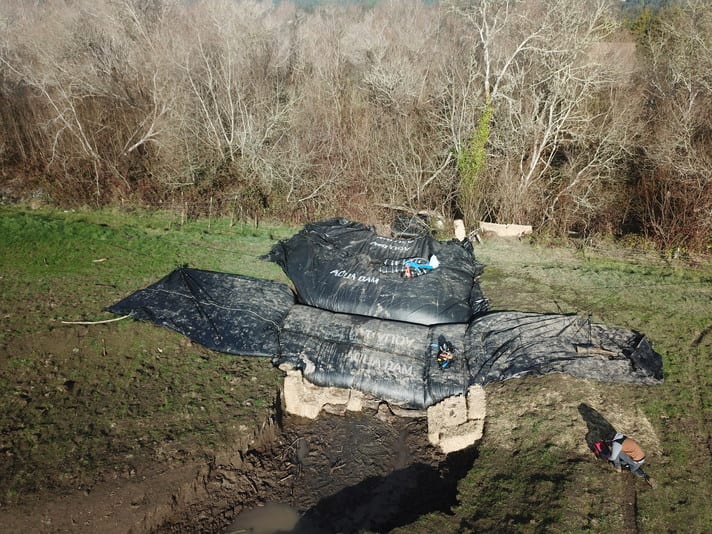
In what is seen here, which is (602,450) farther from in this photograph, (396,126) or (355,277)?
(396,126)

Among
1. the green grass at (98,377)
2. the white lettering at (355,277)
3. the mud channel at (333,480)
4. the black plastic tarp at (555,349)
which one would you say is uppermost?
the white lettering at (355,277)

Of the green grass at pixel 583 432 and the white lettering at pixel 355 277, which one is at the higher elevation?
the white lettering at pixel 355 277

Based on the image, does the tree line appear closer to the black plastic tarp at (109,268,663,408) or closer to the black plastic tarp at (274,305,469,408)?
the black plastic tarp at (109,268,663,408)

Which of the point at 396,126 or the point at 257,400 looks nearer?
the point at 257,400

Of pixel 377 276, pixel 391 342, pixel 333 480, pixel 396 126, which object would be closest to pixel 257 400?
pixel 333 480

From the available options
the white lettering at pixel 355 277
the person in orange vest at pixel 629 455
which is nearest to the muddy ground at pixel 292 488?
the person in orange vest at pixel 629 455

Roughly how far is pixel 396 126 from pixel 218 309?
9.27 metres

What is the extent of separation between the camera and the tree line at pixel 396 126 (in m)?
11.9

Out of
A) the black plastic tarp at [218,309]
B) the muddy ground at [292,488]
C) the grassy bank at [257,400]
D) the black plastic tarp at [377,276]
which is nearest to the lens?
the muddy ground at [292,488]

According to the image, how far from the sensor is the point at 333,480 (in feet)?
18.1

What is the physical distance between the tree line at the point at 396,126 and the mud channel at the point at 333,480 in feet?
24.9

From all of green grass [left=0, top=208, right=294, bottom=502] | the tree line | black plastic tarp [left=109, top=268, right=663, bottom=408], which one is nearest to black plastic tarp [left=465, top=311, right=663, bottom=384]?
black plastic tarp [left=109, top=268, right=663, bottom=408]

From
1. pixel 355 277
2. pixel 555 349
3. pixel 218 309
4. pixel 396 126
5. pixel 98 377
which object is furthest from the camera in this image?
pixel 396 126

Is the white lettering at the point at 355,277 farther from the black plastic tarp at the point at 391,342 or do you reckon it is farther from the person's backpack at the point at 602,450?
the person's backpack at the point at 602,450
